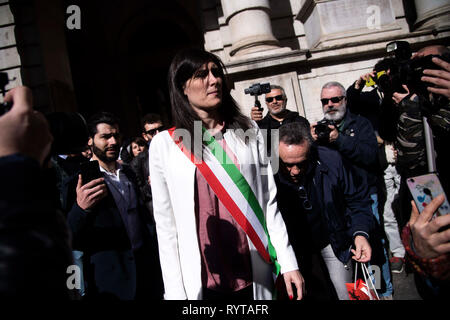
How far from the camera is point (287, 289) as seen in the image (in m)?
1.86

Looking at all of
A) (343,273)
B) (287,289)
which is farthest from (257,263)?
(343,273)

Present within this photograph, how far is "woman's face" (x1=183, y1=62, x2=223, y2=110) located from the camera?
80.9 inches

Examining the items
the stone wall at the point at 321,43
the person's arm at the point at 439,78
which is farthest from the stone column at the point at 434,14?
the person's arm at the point at 439,78

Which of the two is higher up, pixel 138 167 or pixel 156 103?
pixel 156 103

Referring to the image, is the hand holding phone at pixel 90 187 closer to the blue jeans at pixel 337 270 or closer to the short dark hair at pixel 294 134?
the short dark hair at pixel 294 134

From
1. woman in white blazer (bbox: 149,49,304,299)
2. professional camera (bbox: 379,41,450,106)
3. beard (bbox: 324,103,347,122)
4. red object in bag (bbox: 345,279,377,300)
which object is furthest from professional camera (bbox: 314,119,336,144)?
red object in bag (bbox: 345,279,377,300)

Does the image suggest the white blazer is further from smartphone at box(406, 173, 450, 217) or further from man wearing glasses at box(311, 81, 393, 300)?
man wearing glasses at box(311, 81, 393, 300)

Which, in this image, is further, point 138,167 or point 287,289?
point 138,167

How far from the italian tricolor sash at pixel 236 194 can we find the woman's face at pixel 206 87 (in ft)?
0.91

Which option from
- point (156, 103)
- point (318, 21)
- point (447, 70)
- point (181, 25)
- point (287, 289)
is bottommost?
point (287, 289)

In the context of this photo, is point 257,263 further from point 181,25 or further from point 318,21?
point 181,25

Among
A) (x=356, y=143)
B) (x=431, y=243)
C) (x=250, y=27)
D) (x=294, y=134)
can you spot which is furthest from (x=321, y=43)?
(x=431, y=243)

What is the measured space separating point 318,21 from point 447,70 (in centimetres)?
432
